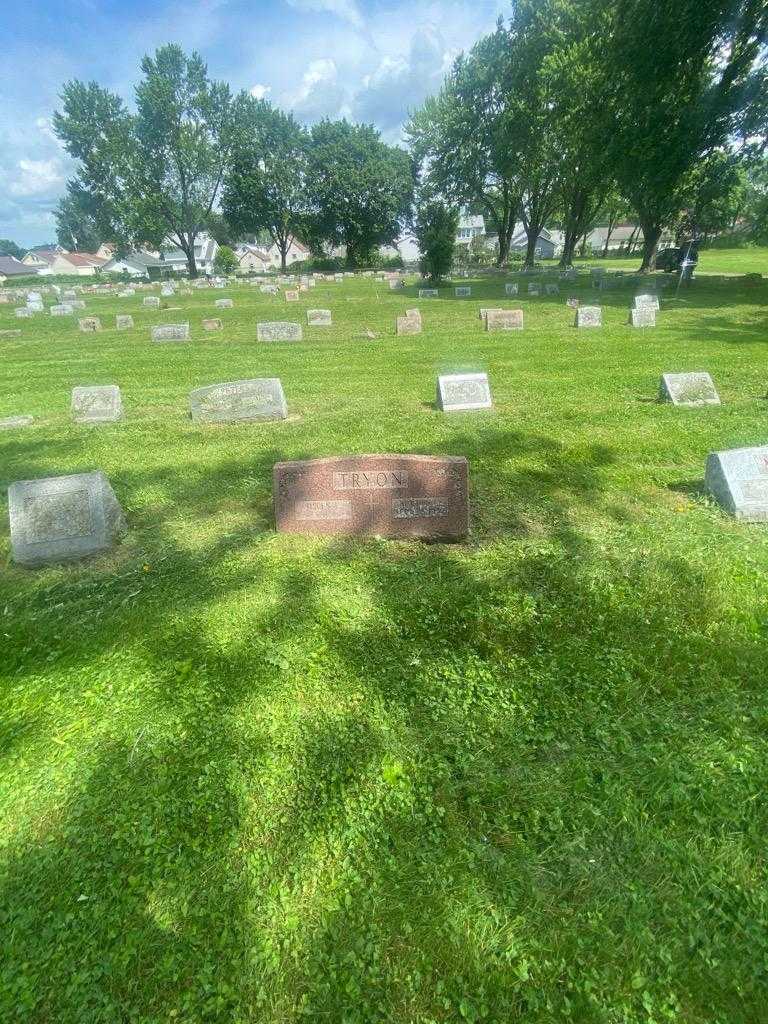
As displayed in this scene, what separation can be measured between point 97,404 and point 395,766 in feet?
29.2

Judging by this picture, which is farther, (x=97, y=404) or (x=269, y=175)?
(x=269, y=175)

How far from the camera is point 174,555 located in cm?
488

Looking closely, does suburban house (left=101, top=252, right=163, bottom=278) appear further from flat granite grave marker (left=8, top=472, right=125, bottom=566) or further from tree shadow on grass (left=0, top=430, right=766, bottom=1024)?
tree shadow on grass (left=0, top=430, right=766, bottom=1024)

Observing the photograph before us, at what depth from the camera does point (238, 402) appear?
28.5ft

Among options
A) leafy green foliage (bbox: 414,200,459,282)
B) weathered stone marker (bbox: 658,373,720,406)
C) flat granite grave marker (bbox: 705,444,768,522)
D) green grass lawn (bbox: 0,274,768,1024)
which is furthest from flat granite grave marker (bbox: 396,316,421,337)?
leafy green foliage (bbox: 414,200,459,282)

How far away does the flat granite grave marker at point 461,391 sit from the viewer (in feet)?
28.7

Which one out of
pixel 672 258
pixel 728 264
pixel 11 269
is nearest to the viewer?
pixel 672 258

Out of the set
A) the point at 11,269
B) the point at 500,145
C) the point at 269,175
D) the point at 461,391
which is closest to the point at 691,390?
the point at 461,391

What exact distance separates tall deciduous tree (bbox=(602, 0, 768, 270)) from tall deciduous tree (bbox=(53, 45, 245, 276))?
44.5 meters

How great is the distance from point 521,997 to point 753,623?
2951 millimetres

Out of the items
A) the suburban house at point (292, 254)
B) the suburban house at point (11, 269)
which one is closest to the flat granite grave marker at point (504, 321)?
the suburban house at point (11, 269)

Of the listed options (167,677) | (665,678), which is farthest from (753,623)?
(167,677)

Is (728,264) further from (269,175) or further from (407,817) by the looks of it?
(407,817)

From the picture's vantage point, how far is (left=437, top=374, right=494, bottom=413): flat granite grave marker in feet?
28.7
